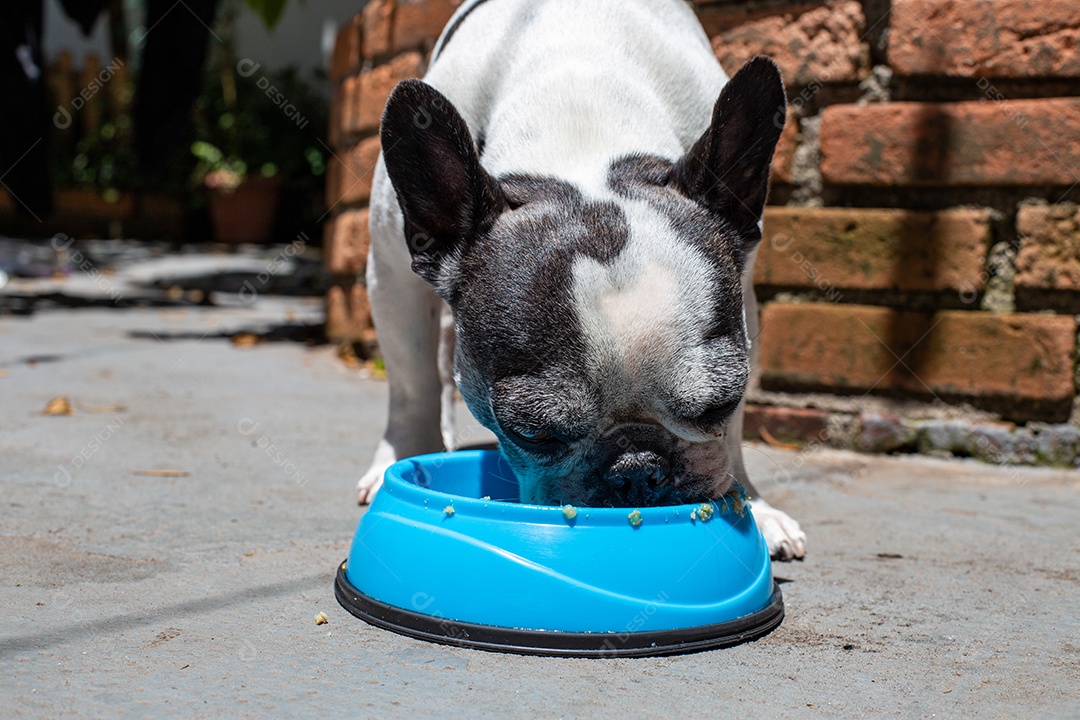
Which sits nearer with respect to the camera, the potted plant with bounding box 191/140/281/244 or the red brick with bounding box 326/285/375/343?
the red brick with bounding box 326/285/375/343

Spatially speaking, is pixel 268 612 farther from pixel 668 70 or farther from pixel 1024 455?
pixel 1024 455

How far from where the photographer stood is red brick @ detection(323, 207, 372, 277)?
5.65 m

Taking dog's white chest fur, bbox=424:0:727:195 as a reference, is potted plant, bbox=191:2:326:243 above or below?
below

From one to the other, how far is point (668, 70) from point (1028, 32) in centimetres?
168

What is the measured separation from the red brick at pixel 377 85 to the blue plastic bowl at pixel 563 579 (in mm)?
3343

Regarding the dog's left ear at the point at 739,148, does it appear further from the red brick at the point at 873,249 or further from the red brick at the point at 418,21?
the red brick at the point at 418,21

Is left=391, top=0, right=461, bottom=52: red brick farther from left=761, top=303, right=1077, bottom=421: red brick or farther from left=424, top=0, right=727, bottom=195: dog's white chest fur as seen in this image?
left=761, top=303, right=1077, bottom=421: red brick

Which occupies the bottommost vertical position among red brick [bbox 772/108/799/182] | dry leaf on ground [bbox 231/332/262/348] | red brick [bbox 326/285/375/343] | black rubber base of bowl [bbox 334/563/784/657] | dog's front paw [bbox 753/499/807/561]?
dry leaf on ground [bbox 231/332/262/348]

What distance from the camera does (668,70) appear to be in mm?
3004

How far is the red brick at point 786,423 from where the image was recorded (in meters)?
4.27

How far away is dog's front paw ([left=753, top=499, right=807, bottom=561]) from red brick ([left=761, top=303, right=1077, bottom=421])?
1411 millimetres

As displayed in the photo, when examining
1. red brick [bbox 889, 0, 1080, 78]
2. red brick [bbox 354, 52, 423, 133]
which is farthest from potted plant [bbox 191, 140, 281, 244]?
red brick [bbox 889, 0, 1080, 78]

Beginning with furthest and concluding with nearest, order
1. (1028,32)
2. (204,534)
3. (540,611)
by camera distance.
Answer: (1028,32), (204,534), (540,611)

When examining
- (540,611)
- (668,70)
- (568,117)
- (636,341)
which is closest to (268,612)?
(540,611)
